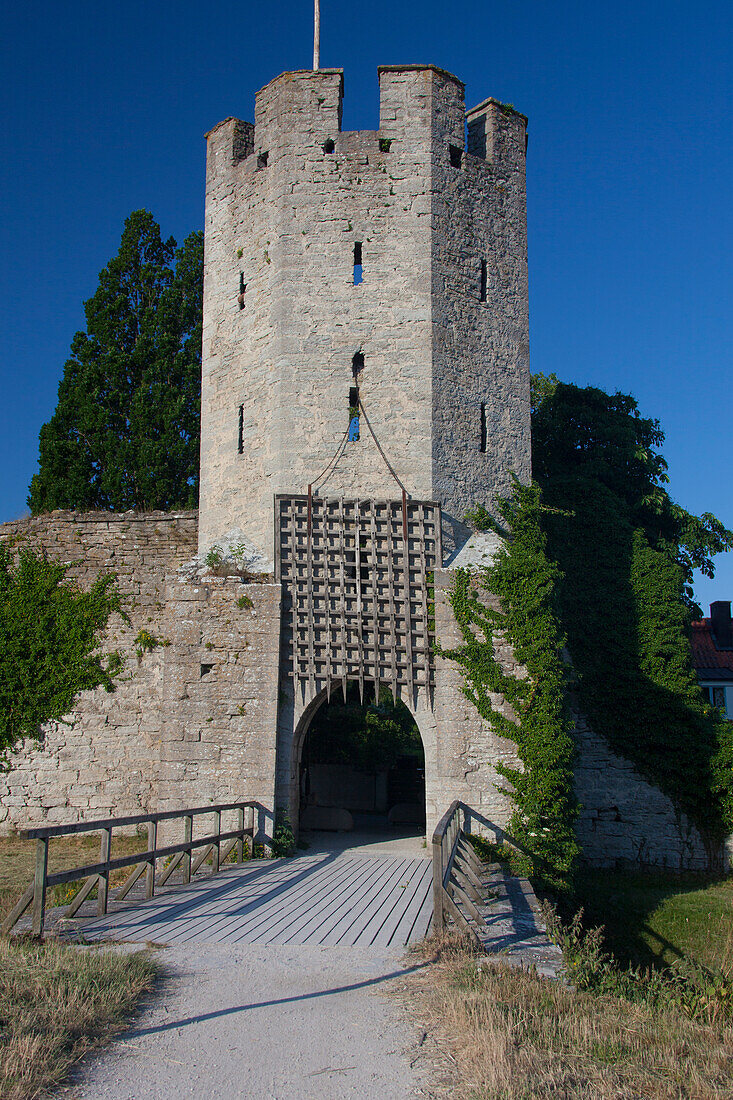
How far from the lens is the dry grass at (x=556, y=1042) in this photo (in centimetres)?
360

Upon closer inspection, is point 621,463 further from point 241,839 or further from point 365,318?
point 241,839

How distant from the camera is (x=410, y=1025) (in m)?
4.33

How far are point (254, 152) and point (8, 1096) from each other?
12.9 m

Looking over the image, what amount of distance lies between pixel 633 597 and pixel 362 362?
19.3ft

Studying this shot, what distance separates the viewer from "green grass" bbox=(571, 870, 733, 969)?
32.2 feet

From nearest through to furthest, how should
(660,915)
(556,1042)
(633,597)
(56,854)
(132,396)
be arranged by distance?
(556,1042)
(660,915)
(56,854)
(633,597)
(132,396)

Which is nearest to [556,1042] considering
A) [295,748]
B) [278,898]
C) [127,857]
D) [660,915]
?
[127,857]

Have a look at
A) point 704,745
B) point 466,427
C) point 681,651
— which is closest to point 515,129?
point 466,427

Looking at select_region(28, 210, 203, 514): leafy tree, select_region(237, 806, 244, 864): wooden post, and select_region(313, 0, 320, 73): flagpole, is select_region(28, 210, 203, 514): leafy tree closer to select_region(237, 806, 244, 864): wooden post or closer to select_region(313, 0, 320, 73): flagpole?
select_region(313, 0, 320, 73): flagpole

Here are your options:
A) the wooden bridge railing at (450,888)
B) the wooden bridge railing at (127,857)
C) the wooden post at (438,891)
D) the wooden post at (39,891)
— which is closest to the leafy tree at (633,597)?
the wooden bridge railing at (450,888)

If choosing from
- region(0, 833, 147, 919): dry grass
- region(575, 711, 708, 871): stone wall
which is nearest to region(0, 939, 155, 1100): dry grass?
region(0, 833, 147, 919): dry grass

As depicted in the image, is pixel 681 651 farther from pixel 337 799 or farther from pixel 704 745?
pixel 337 799

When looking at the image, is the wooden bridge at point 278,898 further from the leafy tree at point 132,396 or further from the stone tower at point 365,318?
the leafy tree at point 132,396

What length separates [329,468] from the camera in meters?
11.6
